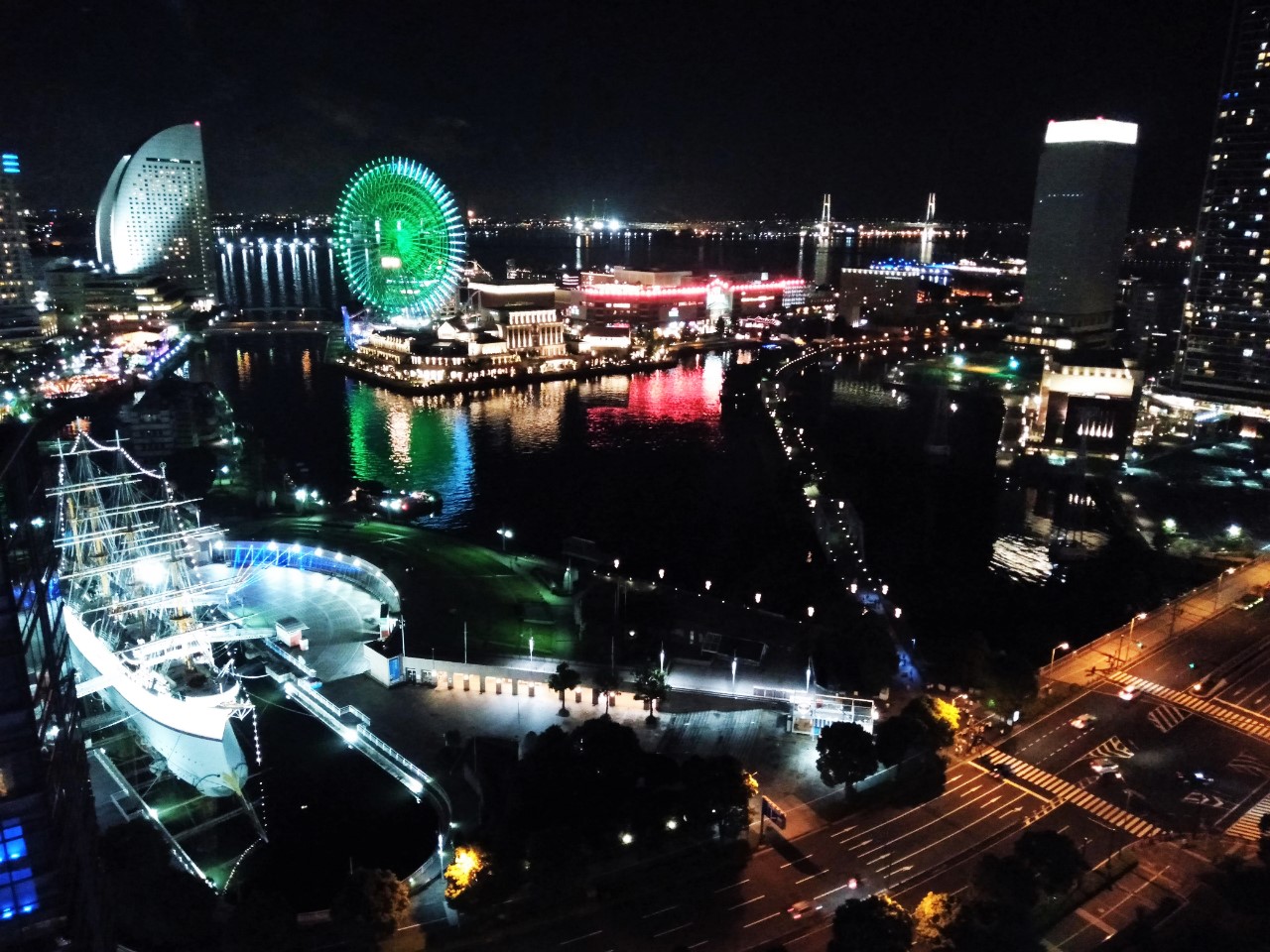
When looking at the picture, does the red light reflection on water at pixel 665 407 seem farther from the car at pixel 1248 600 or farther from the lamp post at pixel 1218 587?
the car at pixel 1248 600

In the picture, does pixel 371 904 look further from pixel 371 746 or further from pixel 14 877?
pixel 14 877

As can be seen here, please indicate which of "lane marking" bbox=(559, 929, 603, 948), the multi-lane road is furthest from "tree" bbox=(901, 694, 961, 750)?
"lane marking" bbox=(559, 929, 603, 948)

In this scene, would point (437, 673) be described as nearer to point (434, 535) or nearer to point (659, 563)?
point (434, 535)

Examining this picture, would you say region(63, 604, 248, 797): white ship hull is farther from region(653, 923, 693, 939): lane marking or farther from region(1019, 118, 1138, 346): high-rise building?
region(1019, 118, 1138, 346): high-rise building

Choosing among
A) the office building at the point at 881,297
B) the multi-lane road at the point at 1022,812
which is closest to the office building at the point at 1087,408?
the multi-lane road at the point at 1022,812

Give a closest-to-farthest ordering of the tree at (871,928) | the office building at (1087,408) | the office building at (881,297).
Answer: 1. the tree at (871,928)
2. the office building at (1087,408)
3. the office building at (881,297)

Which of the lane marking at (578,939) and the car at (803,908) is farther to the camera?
the car at (803,908)

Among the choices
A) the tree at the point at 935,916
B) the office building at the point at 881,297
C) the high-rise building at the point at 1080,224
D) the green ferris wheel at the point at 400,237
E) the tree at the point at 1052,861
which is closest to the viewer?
the tree at the point at 935,916

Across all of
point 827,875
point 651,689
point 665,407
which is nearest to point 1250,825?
point 827,875
